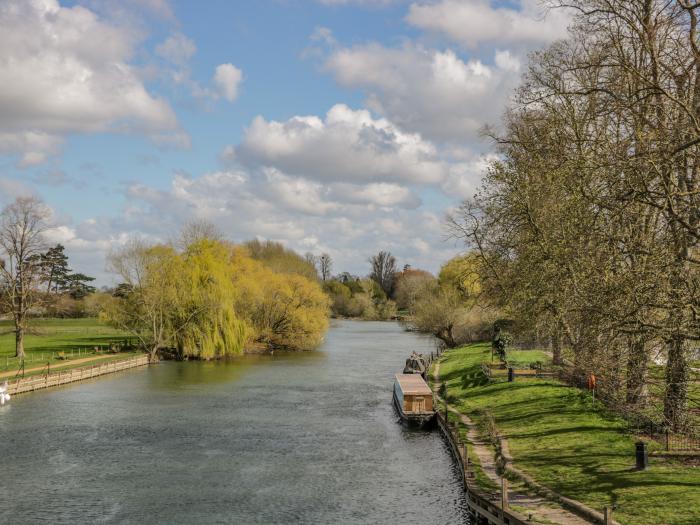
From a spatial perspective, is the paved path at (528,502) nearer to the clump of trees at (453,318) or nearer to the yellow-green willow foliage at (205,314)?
the yellow-green willow foliage at (205,314)

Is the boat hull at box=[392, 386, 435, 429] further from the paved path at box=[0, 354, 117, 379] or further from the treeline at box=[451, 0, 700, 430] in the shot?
the paved path at box=[0, 354, 117, 379]

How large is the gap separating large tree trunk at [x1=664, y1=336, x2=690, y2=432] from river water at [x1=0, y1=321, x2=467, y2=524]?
7536 mm

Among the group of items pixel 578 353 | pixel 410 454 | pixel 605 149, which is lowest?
pixel 410 454

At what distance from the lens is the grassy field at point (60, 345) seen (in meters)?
60.8

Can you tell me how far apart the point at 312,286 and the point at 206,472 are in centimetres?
5375

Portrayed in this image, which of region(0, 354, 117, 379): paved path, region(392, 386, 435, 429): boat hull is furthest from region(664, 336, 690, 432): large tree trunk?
region(0, 354, 117, 379): paved path

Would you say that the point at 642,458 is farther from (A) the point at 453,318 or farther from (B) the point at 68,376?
(A) the point at 453,318

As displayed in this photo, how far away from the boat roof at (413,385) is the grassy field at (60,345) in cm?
3021

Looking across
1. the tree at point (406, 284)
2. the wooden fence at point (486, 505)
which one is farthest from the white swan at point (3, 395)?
the tree at point (406, 284)

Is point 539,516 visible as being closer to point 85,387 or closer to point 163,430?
point 163,430

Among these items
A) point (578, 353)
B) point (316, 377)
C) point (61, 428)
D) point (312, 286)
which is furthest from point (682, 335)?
point (312, 286)

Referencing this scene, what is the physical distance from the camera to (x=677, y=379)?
1867 cm

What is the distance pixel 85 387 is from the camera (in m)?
50.6

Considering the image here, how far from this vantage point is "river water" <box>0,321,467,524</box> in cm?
2281
